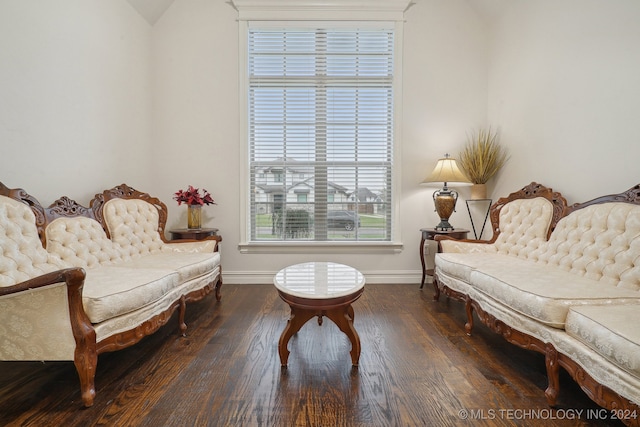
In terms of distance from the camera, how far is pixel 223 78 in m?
3.46

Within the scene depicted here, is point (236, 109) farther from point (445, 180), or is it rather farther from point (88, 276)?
point (445, 180)

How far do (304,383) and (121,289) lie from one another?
1.18 m

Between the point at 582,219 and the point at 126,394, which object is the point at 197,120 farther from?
the point at 582,219

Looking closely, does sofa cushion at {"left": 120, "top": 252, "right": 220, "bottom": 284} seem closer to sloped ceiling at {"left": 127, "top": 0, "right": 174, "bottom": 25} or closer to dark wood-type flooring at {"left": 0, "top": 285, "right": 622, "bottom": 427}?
dark wood-type flooring at {"left": 0, "top": 285, "right": 622, "bottom": 427}

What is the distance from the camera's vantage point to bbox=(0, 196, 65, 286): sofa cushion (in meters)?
1.60

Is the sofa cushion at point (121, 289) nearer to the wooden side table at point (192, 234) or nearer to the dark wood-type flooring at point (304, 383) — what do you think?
the dark wood-type flooring at point (304, 383)

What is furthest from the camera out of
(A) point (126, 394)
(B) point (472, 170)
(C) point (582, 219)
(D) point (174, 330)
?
(B) point (472, 170)

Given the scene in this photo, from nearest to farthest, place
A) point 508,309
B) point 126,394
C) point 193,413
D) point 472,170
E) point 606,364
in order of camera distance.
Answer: point 606,364 → point 193,413 → point 126,394 → point 508,309 → point 472,170

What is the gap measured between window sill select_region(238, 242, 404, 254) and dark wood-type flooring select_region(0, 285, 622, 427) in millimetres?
1280

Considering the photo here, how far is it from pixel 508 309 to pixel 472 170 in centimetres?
205

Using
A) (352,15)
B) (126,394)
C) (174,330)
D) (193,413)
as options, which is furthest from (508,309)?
(352,15)

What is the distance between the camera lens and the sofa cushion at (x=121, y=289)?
1499 mm

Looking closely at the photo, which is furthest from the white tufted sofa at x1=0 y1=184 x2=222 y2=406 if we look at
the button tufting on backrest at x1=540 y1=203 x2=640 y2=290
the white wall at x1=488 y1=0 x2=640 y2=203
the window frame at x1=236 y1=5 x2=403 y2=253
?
the white wall at x1=488 y1=0 x2=640 y2=203

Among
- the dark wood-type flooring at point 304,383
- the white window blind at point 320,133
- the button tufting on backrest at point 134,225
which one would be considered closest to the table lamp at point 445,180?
the white window blind at point 320,133
